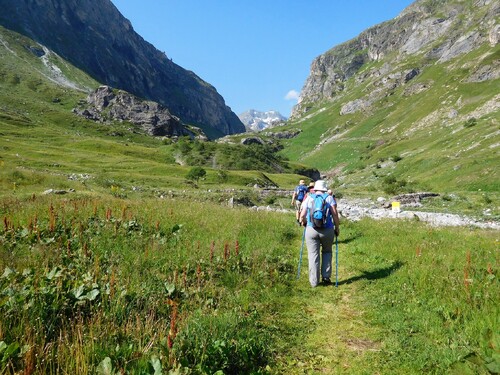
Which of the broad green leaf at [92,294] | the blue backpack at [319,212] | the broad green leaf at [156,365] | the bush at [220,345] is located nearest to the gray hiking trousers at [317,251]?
the blue backpack at [319,212]

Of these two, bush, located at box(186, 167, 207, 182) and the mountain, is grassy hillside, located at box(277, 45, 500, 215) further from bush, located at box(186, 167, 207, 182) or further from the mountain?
bush, located at box(186, 167, 207, 182)

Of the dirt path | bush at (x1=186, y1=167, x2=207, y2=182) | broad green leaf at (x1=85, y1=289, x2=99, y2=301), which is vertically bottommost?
the dirt path

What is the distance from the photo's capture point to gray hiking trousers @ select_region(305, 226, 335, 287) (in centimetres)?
1047

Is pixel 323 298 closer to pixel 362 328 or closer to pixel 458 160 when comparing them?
pixel 362 328

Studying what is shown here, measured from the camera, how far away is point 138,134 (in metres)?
183

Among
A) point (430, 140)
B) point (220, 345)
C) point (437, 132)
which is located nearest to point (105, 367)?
point (220, 345)

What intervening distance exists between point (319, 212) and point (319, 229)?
1.77 ft

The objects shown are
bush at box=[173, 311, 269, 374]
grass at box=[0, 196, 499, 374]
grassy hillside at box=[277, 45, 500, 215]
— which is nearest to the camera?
grass at box=[0, 196, 499, 374]

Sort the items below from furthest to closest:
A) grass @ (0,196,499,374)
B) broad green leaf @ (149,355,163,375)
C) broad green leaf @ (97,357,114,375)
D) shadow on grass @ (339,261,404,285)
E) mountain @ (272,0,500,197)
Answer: mountain @ (272,0,500,197), shadow on grass @ (339,261,404,285), grass @ (0,196,499,374), broad green leaf @ (149,355,163,375), broad green leaf @ (97,357,114,375)

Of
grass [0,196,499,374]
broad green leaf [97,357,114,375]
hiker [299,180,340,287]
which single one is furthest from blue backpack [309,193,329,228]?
broad green leaf [97,357,114,375]

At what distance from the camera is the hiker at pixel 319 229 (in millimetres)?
10469

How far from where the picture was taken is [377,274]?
1117 centimetres

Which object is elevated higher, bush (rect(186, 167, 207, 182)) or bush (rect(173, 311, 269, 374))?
bush (rect(186, 167, 207, 182))

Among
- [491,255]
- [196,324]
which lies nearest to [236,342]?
[196,324]
